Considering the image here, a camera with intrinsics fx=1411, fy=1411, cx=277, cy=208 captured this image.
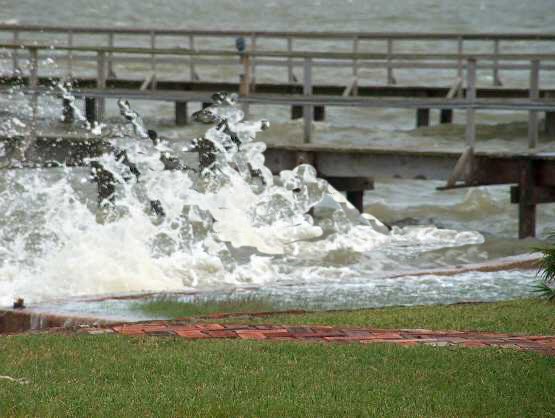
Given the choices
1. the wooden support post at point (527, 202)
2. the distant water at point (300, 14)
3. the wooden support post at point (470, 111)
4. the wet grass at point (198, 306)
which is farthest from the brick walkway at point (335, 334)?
the distant water at point (300, 14)

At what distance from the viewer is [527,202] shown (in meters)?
18.9

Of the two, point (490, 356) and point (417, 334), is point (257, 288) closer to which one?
point (417, 334)

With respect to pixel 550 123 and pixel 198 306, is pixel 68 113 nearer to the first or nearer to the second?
pixel 550 123

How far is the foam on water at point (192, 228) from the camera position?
1487 cm

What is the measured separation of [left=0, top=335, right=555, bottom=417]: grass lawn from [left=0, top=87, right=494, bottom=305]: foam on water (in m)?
4.53

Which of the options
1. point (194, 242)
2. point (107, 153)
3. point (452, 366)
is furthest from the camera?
point (107, 153)

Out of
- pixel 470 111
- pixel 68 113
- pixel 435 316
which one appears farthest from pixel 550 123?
pixel 435 316

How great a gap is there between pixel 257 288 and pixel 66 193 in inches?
195

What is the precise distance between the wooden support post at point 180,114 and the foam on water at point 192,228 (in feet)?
29.2

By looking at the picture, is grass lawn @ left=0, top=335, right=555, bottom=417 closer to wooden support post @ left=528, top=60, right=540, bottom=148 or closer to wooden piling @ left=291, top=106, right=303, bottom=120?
wooden support post @ left=528, top=60, right=540, bottom=148

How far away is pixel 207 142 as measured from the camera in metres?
19.6

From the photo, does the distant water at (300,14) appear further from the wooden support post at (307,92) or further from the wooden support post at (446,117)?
the wooden support post at (307,92)

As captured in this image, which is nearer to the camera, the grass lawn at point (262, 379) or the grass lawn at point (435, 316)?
the grass lawn at point (262, 379)

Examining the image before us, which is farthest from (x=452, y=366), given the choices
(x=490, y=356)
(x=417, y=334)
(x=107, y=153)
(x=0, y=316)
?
(x=107, y=153)
